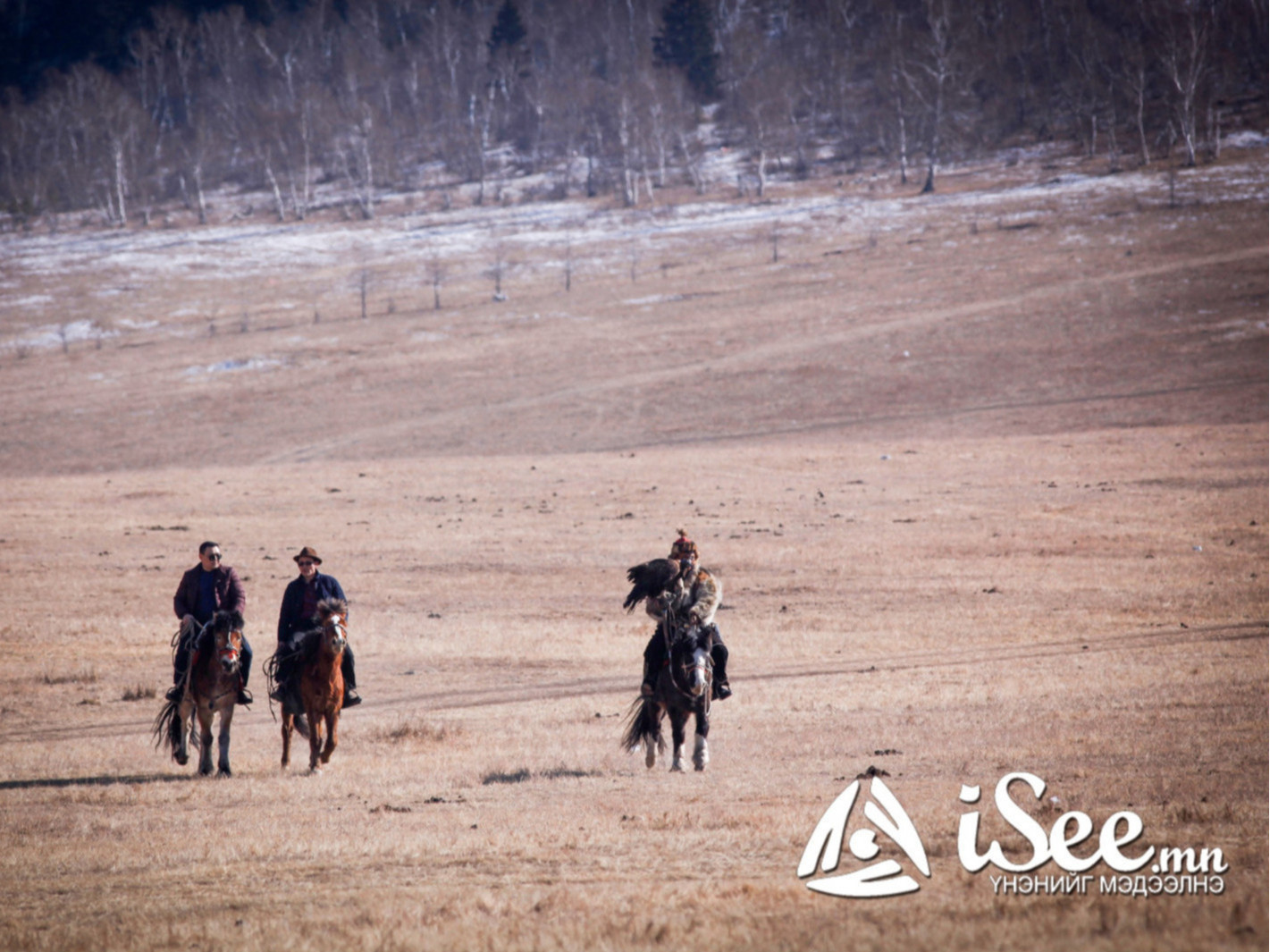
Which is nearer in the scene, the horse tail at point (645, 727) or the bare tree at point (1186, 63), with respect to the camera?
the horse tail at point (645, 727)

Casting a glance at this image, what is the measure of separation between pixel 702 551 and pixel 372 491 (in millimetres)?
15335

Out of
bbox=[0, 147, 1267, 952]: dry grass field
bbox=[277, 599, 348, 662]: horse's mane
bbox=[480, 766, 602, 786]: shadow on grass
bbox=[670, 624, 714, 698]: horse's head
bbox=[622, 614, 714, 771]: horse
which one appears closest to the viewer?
bbox=[0, 147, 1267, 952]: dry grass field

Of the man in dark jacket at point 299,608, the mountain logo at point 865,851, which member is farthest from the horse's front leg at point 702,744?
the man in dark jacket at point 299,608

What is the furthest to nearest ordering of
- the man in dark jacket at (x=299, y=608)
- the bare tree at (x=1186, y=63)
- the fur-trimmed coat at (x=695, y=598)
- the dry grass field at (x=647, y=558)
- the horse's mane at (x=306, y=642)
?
1. the bare tree at (x=1186, y=63)
2. the man in dark jacket at (x=299, y=608)
3. the horse's mane at (x=306, y=642)
4. the fur-trimmed coat at (x=695, y=598)
5. the dry grass field at (x=647, y=558)

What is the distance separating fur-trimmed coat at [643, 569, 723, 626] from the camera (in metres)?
13.2

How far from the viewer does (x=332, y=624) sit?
43.0 ft

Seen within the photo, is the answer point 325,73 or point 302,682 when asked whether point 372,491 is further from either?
point 325,73

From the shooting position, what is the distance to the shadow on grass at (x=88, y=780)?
41.2 ft

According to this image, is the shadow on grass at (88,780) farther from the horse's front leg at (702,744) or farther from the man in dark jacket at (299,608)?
the horse's front leg at (702,744)

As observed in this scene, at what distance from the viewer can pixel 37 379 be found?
6481cm

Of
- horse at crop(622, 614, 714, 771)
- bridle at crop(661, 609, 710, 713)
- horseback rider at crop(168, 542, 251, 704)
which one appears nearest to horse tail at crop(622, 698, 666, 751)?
horse at crop(622, 614, 714, 771)

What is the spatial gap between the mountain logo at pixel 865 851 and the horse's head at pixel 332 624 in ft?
21.8

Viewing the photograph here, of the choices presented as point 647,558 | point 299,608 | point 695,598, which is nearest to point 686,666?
point 695,598

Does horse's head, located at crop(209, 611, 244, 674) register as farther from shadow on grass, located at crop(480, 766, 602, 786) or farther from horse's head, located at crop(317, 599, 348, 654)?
shadow on grass, located at crop(480, 766, 602, 786)
